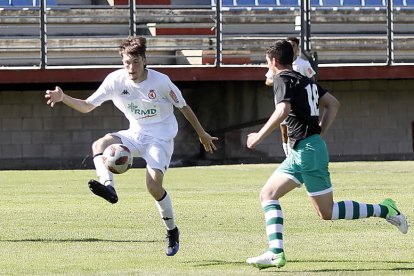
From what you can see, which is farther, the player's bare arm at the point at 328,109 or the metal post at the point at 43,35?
the metal post at the point at 43,35

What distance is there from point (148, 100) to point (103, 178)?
37.2 inches

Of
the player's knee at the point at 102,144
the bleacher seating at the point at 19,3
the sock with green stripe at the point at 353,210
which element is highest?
the bleacher seating at the point at 19,3

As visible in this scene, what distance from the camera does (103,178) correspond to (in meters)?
11.5

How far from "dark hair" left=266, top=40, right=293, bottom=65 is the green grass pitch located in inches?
69.9

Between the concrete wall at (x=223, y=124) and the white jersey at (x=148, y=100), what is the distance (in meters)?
18.5

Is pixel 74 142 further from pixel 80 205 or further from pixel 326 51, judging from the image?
pixel 80 205

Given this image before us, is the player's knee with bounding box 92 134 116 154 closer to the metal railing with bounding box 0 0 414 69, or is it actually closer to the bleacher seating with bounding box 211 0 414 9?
the metal railing with bounding box 0 0 414 69

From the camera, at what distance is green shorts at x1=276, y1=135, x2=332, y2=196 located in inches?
413

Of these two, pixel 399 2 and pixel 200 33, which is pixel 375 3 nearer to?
pixel 399 2

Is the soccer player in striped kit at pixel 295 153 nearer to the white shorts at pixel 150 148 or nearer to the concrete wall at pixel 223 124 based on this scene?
the white shorts at pixel 150 148

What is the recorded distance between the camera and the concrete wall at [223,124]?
1206 inches

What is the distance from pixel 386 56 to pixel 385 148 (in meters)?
2.42

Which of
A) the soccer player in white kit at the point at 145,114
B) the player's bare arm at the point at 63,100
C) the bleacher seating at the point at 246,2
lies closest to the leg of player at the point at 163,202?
the soccer player in white kit at the point at 145,114

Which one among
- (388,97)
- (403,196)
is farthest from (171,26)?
(403,196)
